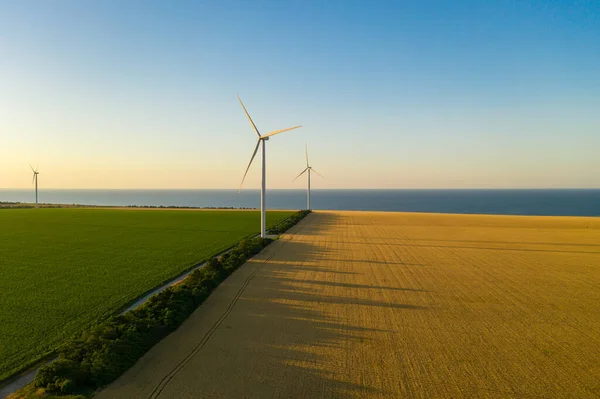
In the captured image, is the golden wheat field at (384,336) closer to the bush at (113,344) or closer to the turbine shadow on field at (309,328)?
the turbine shadow on field at (309,328)

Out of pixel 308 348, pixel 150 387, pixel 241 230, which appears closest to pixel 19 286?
pixel 150 387

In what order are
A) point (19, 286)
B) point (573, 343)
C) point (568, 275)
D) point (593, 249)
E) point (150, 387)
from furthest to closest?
point (593, 249) → point (568, 275) → point (19, 286) → point (573, 343) → point (150, 387)

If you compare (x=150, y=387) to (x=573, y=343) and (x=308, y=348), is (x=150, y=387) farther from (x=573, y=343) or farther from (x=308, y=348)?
(x=573, y=343)

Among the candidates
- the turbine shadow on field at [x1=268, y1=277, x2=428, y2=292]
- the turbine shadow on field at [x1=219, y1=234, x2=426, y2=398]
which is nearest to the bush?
the turbine shadow on field at [x1=219, y1=234, x2=426, y2=398]

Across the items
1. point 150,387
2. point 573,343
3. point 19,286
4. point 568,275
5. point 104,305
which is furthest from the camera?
point 568,275

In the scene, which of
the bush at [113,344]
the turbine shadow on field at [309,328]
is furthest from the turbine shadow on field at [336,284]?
the bush at [113,344]

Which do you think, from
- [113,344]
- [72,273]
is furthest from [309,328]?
[72,273]
